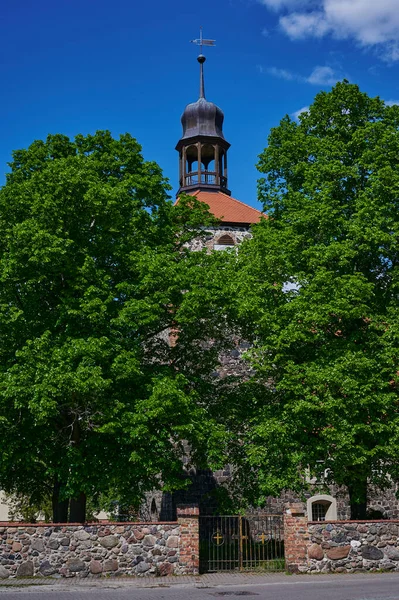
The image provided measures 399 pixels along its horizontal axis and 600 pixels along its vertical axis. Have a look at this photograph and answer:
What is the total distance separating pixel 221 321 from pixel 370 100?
8473 mm

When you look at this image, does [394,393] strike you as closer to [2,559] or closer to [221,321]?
[221,321]

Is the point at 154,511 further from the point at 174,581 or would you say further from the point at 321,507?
the point at 174,581

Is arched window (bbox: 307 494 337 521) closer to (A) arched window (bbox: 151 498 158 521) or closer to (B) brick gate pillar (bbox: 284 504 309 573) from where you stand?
(A) arched window (bbox: 151 498 158 521)

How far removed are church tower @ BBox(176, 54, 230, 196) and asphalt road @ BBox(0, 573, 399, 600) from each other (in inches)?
835

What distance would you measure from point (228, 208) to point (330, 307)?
13.6m

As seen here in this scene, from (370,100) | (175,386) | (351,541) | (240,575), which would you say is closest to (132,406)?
(175,386)

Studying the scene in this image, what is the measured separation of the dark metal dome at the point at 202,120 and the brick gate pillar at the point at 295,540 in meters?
21.5

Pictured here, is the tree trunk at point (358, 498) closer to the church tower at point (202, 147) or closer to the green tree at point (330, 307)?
the green tree at point (330, 307)

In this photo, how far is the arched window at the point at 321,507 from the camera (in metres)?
25.6

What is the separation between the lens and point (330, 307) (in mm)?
17422

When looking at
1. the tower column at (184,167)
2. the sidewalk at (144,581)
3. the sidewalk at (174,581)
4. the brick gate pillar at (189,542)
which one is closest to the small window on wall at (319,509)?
the sidewalk at (174,581)

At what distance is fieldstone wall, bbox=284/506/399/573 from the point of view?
15148mm

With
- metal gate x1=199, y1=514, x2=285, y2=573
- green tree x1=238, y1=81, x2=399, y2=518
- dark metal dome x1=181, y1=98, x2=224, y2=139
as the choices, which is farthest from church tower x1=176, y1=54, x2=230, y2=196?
metal gate x1=199, y1=514, x2=285, y2=573

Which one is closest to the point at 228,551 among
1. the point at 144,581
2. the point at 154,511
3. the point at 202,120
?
the point at 144,581
